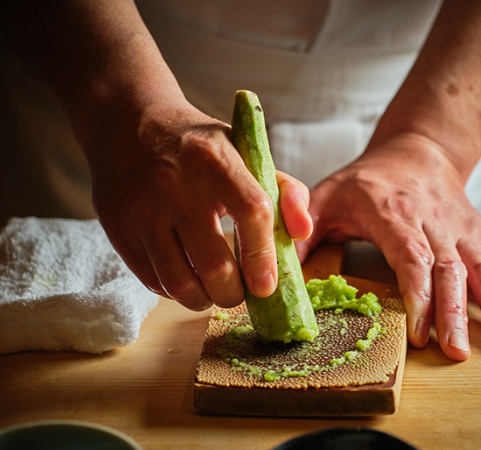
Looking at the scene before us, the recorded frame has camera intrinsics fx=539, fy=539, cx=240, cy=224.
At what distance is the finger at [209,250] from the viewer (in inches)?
37.9

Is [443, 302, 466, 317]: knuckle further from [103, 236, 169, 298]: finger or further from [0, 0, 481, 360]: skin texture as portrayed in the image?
[103, 236, 169, 298]: finger

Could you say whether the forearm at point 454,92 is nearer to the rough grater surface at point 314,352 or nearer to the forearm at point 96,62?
the rough grater surface at point 314,352

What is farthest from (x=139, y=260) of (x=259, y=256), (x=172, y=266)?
(x=259, y=256)

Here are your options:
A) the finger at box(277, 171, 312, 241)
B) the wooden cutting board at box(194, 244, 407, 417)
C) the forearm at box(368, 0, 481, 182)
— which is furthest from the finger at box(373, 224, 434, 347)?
the forearm at box(368, 0, 481, 182)

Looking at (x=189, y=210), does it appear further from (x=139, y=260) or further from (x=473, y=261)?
(x=473, y=261)

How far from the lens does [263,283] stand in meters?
0.98

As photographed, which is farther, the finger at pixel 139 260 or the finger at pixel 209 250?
the finger at pixel 139 260

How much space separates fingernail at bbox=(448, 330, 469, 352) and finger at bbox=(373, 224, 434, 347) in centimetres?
6

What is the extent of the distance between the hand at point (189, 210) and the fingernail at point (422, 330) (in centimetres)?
32

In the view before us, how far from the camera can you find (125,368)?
1.11 meters

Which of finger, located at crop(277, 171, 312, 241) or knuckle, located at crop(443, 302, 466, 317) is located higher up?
finger, located at crop(277, 171, 312, 241)

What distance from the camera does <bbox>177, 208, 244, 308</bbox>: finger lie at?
0.96 meters

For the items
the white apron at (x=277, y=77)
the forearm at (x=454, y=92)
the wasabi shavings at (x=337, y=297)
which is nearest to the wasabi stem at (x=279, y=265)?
the wasabi shavings at (x=337, y=297)

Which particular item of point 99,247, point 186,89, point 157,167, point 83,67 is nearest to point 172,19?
point 186,89
